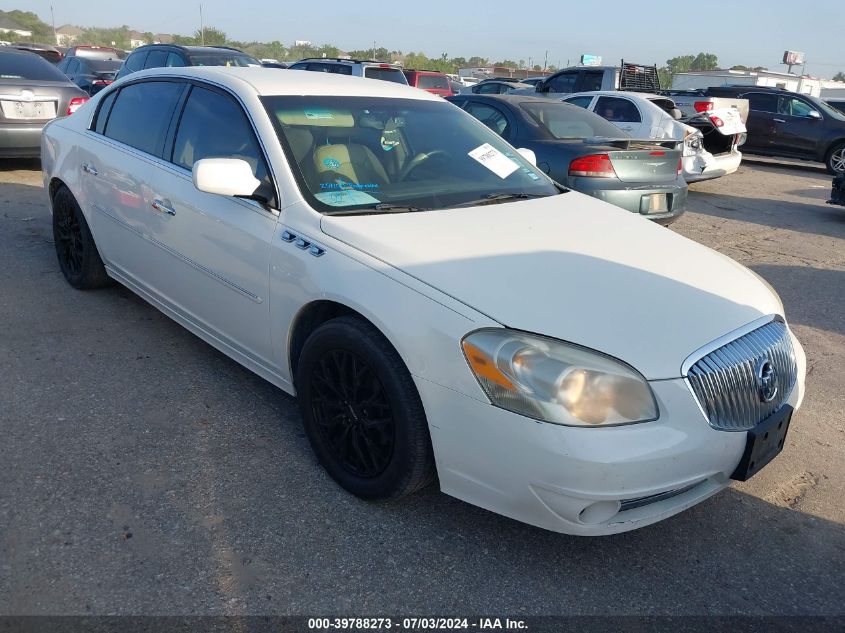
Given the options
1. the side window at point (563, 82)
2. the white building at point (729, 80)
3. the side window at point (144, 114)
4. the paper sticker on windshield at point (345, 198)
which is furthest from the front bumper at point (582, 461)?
the white building at point (729, 80)

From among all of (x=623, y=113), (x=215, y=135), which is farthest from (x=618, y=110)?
(x=215, y=135)

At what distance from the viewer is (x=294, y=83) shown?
3779 millimetres

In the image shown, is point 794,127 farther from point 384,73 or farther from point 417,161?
point 417,161

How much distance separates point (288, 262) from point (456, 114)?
1.67m

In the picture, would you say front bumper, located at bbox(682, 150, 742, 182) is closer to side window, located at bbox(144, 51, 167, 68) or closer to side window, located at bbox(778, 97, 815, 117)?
side window, located at bbox(778, 97, 815, 117)

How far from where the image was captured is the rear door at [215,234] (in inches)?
129

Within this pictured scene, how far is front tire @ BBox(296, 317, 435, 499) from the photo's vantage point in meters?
2.63

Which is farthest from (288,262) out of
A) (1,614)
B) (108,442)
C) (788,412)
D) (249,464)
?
(788,412)

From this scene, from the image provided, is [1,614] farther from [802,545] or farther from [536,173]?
[536,173]

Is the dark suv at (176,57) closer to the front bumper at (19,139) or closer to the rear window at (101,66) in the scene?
the front bumper at (19,139)

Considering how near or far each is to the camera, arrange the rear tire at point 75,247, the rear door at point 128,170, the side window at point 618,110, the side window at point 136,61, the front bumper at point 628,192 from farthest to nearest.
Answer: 1. the side window at point 136,61
2. the side window at point 618,110
3. the front bumper at point 628,192
4. the rear tire at point 75,247
5. the rear door at point 128,170

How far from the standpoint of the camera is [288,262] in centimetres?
307

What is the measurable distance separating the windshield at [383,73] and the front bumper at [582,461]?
42.6ft

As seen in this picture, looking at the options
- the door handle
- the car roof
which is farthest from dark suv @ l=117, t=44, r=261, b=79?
the door handle
